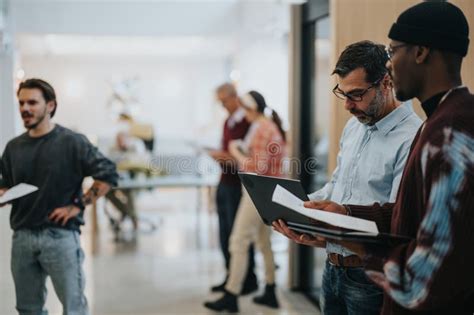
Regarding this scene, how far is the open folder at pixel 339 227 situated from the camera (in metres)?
1.10

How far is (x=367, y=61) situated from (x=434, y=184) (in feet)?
2.15

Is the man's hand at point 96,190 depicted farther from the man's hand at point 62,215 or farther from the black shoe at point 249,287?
the black shoe at point 249,287

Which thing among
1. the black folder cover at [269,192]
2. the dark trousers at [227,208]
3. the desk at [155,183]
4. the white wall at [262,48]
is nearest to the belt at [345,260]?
the black folder cover at [269,192]

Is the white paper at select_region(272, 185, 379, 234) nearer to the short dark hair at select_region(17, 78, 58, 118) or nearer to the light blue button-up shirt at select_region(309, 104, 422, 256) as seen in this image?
the light blue button-up shirt at select_region(309, 104, 422, 256)

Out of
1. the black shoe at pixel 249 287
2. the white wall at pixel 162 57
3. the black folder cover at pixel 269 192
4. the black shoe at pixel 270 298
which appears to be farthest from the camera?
the white wall at pixel 162 57

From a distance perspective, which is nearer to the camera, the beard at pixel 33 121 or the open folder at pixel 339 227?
the open folder at pixel 339 227

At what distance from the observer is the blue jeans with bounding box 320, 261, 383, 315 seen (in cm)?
157

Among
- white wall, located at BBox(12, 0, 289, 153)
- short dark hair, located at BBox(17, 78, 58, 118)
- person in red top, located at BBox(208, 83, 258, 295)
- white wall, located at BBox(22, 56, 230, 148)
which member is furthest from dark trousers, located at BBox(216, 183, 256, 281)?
white wall, located at BBox(22, 56, 230, 148)

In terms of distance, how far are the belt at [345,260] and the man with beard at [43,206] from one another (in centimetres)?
111

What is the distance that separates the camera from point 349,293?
162cm

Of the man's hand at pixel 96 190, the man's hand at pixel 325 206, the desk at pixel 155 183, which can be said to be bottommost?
the desk at pixel 155 183

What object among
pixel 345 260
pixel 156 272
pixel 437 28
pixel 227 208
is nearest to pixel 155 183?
pixel 156 272

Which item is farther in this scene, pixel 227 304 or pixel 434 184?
pixel 227 304

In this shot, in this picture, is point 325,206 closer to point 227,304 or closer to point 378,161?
point 378,161
